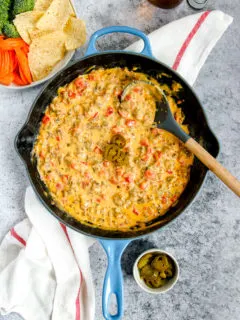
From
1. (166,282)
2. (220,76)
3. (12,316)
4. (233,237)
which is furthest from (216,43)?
(12,316)

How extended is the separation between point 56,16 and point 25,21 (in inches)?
6.4

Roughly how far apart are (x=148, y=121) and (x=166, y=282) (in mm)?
850

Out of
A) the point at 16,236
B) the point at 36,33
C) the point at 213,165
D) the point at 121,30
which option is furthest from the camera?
the point at 16,236

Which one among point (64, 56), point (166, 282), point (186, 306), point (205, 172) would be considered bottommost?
point (186, 306)

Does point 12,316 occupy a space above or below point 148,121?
below

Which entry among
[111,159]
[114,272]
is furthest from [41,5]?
[114,272]

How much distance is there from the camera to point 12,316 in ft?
9.59

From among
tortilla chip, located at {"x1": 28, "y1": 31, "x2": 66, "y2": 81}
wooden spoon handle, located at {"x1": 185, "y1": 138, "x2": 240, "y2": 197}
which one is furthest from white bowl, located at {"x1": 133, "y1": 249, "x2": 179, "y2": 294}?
tortilla chip, located at {"x1": 28, "y1": 31, "x2": 66, "y2": 81}

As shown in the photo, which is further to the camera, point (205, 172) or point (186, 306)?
point (186, 306)

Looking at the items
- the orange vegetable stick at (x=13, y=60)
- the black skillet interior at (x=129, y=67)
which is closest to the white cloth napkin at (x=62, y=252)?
the black skillet interior at (x=129, y=67)

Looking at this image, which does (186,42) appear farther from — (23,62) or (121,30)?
(23,62)

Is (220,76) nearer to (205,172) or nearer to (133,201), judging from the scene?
(205,172)

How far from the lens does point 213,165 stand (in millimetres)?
2514

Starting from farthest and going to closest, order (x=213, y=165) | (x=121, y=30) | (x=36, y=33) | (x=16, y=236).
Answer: (x=16, y=236) → (x=36, y=33) → (x=121, y=30) → (x=213, y=165)
